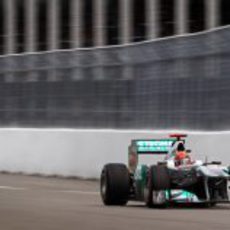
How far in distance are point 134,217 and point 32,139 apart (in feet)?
40.2

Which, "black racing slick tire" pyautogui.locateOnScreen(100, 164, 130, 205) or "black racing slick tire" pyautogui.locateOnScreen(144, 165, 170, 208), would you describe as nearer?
"black racing slick tire" pyautogui.locateOnScreen(144, 165, 170, 208)

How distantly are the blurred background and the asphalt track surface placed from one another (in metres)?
3.06

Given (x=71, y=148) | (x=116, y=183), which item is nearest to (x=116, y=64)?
(x=71, y=148)

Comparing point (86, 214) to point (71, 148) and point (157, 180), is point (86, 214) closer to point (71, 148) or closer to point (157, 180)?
point (157, 180)

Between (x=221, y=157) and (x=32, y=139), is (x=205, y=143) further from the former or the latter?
(x=32, y=139)

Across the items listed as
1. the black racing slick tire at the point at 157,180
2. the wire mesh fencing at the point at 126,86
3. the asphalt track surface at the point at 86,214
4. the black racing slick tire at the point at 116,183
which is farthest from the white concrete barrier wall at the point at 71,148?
the black racing slick tire at the point at 157,180

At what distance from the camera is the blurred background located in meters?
19.0

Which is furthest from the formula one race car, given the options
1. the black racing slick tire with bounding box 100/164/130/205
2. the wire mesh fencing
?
the wire mesh fencing

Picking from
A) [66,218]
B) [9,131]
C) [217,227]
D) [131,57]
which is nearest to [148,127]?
[131,57]

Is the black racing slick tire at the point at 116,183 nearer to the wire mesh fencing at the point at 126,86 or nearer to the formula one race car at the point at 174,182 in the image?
the formula one race car at the point at 174,182

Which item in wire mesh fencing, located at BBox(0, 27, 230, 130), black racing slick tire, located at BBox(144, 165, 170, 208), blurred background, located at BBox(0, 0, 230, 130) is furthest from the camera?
blurred background, located at BBox(0, 0, 230, 130)

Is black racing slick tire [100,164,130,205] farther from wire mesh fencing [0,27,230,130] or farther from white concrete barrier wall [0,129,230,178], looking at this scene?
wire mesh fencing [0,27,230,130]

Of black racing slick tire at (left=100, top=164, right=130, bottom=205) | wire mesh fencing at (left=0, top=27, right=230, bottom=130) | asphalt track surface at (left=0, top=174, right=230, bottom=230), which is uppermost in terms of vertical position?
wire mesh fencing at (left=0, top=27, right=230, bottom=130)

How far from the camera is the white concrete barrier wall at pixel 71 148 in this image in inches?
735
